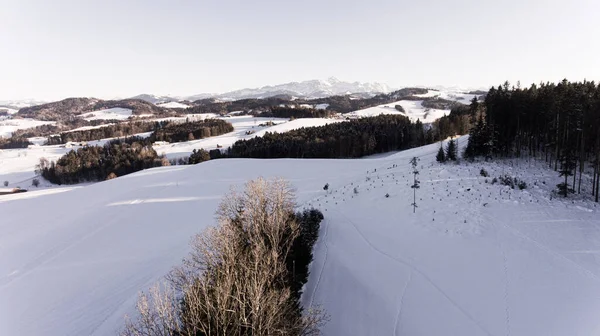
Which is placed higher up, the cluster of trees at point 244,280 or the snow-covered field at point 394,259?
the cluster of trees at point 244,280

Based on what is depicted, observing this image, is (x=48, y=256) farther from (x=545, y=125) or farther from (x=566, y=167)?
(x=545, y=125)

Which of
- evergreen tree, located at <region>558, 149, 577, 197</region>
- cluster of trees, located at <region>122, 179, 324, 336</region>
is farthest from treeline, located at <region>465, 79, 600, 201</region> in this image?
cluster of trees, located at <region>122, 179, 324, 336</region>

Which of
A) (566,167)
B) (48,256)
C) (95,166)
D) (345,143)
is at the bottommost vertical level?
(95,166)

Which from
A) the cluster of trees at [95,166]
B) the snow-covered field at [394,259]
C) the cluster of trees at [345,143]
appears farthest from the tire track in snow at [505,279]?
the cluster of trees at [95,166]

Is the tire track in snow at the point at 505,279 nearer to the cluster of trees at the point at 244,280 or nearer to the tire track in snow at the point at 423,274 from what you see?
the tire track in snow at the point at 423,274

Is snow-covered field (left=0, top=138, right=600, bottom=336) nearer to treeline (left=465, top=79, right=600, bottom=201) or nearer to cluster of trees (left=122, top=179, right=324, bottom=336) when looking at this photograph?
cluster of trees (left=122, top=179, right=324, bottom=336)

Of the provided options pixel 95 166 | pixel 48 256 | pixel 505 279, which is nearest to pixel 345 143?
pixel 505 279
